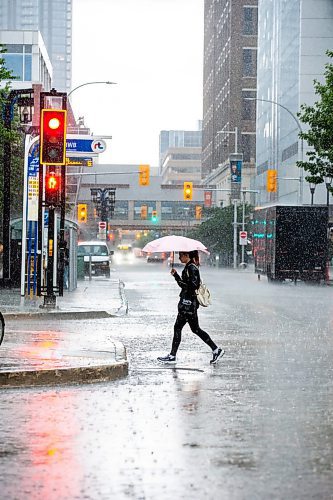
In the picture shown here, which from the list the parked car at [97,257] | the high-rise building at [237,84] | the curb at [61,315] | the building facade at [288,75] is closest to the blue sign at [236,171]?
the building facade at [288,75]

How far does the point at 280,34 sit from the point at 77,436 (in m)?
87.2

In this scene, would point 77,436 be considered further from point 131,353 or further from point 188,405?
point 131,353

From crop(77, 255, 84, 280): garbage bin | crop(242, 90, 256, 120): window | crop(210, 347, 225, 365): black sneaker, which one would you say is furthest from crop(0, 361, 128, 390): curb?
crop(242, 90, 256, 120): window

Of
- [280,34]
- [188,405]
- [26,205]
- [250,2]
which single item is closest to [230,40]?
[250,2]

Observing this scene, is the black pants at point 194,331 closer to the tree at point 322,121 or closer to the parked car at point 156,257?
the tree at point 322,121

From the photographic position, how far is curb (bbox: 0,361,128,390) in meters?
12.3

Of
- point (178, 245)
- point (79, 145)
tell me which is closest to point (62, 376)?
point (178, 245)

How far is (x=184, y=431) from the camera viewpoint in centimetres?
924

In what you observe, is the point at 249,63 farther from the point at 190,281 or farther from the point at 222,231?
the point at 190,281

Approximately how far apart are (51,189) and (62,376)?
486 inches

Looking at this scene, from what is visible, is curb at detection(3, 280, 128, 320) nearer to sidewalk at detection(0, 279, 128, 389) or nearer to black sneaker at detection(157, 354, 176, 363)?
sidewalk at detection(0, 279, 128, 389)

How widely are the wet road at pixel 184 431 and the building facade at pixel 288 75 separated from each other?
59.8 m

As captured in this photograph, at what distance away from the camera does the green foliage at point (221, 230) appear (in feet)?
331

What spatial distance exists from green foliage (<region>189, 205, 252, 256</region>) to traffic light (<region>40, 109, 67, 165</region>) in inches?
2937
